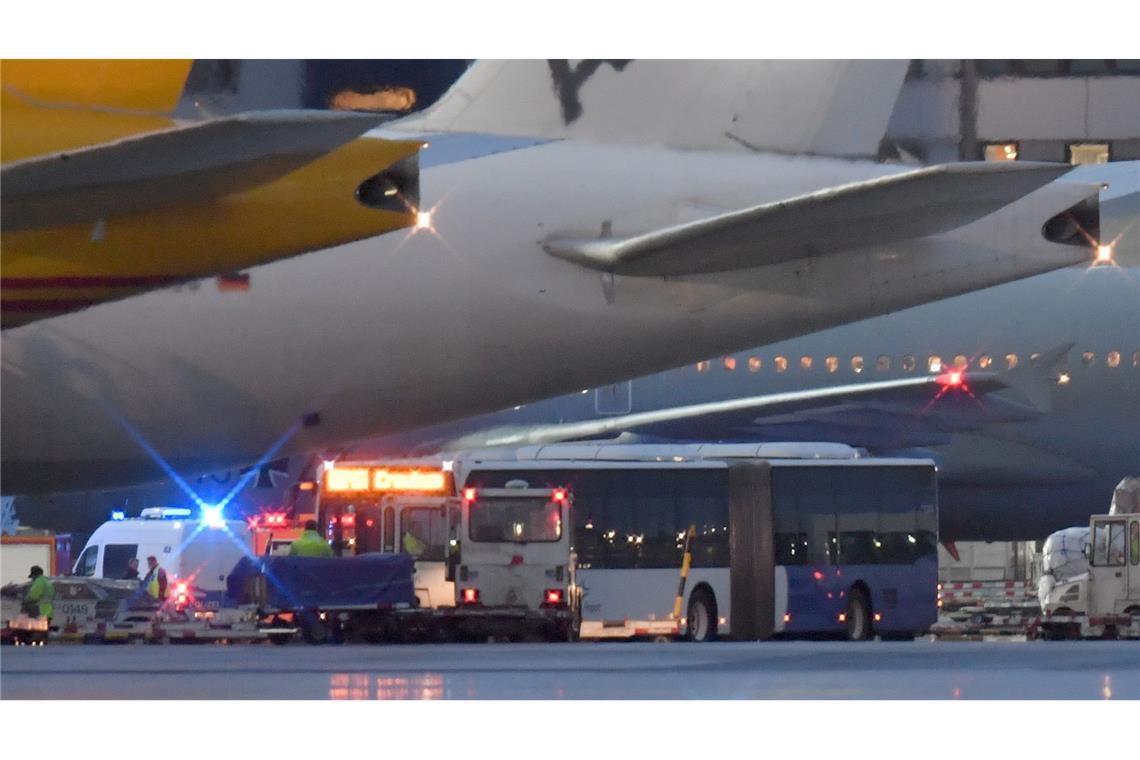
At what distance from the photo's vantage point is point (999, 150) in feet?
194

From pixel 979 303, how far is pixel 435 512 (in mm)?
14579

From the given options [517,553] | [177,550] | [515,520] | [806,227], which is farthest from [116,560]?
[806,227]

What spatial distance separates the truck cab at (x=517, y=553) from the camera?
26.7 m

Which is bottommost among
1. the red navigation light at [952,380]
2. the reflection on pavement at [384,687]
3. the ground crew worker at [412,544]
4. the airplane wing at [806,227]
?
the reflection on pavement at [384,687]

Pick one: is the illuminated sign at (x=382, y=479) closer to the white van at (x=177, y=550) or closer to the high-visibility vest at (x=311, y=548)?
the high-visibility vest at (x=311, y=548)

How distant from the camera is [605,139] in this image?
55.4ft

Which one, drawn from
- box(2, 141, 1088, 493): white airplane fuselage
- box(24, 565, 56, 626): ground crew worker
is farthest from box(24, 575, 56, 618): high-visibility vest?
box(2, 141, 1088, 493): white airplane fuselage

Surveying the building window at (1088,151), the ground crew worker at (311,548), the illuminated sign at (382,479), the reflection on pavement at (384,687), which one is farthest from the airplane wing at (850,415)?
the reflection on pavement at (384,687)

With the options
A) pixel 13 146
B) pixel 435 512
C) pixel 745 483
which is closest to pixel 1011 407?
pixel 745 483

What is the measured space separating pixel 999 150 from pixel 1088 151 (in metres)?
2.71

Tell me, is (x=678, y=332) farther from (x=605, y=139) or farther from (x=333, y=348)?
(x=333, y=348)

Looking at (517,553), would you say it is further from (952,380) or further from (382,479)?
(952,380)

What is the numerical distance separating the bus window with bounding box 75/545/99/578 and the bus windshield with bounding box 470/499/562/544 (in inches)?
480

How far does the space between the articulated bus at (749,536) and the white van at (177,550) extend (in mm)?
6635
